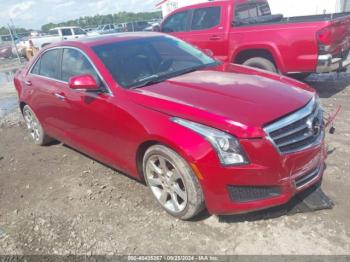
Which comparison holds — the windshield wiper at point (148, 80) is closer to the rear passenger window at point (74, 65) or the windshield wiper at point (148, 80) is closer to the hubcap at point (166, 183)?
the rear passenger window at point (74, 65)

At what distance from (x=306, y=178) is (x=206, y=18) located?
5.92m

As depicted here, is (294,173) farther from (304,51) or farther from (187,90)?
(304,51)

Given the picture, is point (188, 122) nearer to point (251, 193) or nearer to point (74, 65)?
point (251, 193)

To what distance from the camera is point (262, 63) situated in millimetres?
7125

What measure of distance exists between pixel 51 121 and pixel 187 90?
8.06ft

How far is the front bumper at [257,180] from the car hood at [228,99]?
0.62 feet

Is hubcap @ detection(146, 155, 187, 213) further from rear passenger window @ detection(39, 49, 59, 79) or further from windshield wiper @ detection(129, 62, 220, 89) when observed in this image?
rear passenger window @ detection(39, 49, 59, 79)

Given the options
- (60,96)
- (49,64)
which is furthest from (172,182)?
(49,64)

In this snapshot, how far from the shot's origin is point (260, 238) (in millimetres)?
3025

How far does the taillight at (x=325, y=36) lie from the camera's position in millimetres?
6211

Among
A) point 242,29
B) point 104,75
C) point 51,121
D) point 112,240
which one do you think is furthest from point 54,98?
point 242,29

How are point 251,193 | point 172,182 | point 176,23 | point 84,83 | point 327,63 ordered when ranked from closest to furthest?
point 251,193 < point 172,182 < point 84,83 < point 327,63 < point 176,23

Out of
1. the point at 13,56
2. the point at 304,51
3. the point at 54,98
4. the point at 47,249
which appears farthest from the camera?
the point at 13,56

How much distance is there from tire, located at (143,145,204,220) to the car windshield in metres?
0.84
